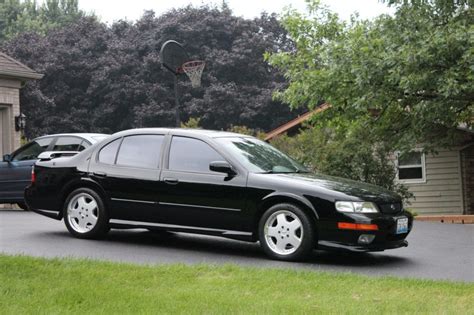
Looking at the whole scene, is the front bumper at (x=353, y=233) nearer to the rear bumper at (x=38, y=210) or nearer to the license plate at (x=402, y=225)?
the license plate at (x=402, y=225)

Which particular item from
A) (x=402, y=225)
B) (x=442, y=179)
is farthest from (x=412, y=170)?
(x=402, y=225)

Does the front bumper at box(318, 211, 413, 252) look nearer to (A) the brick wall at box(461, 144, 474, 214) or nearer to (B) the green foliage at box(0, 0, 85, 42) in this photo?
(A) the brick wall at box(461, 144, 474, 214)

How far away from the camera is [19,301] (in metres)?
5.52

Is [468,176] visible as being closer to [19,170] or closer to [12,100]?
[19,170]

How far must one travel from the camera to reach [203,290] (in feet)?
19.9

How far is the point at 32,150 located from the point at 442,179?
1326 centimetres

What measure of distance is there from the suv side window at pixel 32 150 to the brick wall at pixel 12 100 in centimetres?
664

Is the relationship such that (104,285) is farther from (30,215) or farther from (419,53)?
(419,53)

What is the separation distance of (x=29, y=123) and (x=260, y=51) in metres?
15.6

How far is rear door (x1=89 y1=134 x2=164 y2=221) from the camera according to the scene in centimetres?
880

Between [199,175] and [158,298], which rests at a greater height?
[199,175]

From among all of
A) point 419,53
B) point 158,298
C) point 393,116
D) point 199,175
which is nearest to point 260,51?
point 393,116

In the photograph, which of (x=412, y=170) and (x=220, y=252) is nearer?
(x=220, y=252)

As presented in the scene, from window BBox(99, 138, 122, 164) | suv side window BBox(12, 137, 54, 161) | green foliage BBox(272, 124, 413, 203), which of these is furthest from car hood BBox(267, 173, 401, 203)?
green foliage BBox(272, 124, 413, 203)
